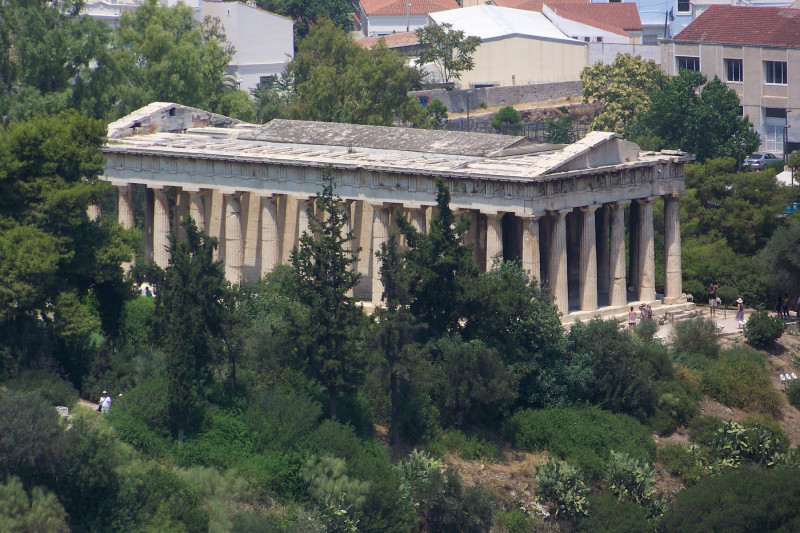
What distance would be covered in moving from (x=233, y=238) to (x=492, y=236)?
1227 centimetres

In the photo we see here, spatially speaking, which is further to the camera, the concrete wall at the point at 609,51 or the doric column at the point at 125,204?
the concrete wall at the point at 609,51

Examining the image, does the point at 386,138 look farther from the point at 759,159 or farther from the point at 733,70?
the point at 733,70

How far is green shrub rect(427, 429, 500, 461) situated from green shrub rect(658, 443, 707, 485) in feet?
19.8

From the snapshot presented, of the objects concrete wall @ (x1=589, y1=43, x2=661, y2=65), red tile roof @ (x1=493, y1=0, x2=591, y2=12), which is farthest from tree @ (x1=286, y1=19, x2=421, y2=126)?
red tile roof @ (x1=493, y1=0, x2=591, y2=12)

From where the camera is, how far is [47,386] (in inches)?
2007

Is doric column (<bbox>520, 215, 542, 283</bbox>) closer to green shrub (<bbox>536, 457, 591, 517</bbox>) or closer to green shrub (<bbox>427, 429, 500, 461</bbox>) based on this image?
green shrub (<bbox>427, 429, 500, 461</bbox>)

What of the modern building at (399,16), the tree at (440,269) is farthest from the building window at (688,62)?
the tree at (440,269)

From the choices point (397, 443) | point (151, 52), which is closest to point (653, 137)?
point (151, 52)

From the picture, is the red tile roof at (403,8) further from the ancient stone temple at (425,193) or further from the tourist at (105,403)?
the tourist at (105,403)

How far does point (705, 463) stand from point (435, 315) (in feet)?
35.3

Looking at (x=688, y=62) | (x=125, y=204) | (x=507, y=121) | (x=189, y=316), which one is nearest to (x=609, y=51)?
(x=688, y=62)

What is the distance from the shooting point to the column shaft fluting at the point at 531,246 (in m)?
61.0

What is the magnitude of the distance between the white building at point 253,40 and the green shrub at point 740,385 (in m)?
63.0

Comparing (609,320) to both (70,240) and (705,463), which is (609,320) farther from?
(70,240)
